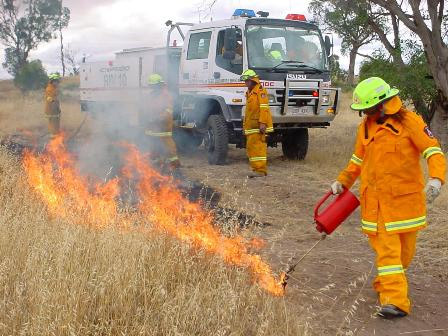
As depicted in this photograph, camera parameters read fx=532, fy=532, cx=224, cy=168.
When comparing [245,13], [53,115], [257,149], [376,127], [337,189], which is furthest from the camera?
[53,115]


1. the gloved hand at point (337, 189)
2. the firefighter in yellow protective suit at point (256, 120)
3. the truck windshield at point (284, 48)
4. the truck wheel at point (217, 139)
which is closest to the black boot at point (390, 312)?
the gloved hand at point (337, 189)

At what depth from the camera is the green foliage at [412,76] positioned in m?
12.3

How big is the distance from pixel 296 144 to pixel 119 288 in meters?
8.31

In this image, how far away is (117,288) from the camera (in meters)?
3.22

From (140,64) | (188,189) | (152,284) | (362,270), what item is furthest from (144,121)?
(152,284)

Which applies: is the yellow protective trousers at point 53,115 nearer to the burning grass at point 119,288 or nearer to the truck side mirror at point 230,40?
the truck side mirror at point 230,40

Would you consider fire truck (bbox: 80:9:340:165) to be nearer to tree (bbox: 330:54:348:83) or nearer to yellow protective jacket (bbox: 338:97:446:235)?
tree (bbox: 330:54:348:83)

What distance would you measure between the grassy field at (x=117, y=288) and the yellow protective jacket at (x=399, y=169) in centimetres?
98

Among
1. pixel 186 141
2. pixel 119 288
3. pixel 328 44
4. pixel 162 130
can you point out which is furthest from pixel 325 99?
pixel 119 288

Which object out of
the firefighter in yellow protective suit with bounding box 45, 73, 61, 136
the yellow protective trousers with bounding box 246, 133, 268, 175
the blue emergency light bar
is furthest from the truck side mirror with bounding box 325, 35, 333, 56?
the firefighter in yellow protective suit with bounding box 45, 73, 61, 136

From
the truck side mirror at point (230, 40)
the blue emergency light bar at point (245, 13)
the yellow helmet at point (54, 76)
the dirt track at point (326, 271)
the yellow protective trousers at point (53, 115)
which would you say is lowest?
the dirt track at point (326, 271)

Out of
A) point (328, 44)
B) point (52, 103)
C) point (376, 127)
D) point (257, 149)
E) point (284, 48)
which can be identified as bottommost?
point (257, 149)

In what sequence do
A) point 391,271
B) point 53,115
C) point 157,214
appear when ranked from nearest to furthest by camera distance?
point 391,271 < point 157,214 < point 53,115

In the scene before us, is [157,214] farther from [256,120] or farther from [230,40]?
[230,40]
